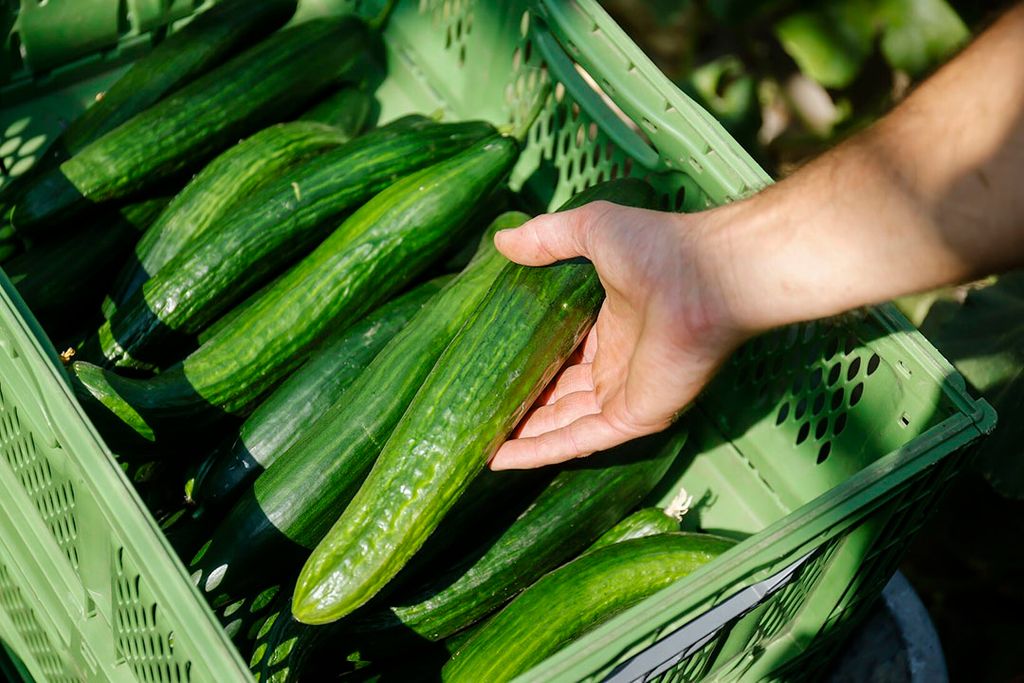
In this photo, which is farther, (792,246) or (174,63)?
(174,63)

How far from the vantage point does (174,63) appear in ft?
8.96

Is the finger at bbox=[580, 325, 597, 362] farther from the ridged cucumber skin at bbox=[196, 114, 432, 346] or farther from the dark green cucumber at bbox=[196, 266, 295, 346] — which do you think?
the dark green cucumber at bbox=[196, 266, 295, 346]

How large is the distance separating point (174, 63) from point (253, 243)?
0.63 m

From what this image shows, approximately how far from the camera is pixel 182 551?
2234 mm

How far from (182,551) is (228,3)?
1441 millimetres

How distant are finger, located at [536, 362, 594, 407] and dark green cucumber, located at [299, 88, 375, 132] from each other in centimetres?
95

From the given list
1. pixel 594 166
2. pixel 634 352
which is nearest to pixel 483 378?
pixel 634 352

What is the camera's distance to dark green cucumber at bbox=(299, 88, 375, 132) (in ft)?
9.36

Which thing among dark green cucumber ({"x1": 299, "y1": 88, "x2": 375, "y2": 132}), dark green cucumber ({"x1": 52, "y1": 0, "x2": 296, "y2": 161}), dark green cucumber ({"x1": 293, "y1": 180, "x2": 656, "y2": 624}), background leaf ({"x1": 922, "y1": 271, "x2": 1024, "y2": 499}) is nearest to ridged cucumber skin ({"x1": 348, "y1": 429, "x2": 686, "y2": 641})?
dark green cucumber ({"x1": 293, "y1": 180, "x2": 656, "y2": 624})

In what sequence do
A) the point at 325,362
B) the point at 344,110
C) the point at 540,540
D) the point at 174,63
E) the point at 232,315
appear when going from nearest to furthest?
the point at 540,540 → the point at 325,362 → the point at 232,315 → the point at 174,63 → the point at 344,110

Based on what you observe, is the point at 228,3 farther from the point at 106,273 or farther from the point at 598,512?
the point at 598,512

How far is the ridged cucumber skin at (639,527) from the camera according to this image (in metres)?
2.32

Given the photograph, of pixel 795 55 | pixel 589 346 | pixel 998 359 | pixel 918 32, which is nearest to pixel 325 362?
pixel 589 346

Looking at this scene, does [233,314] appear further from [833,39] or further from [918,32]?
[918,32]
